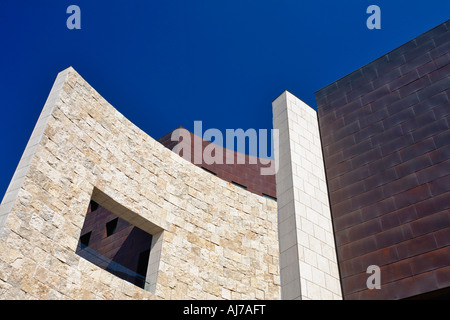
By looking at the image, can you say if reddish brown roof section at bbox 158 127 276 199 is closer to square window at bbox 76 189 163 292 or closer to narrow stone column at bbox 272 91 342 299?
square window at bbox 76 189 163 292

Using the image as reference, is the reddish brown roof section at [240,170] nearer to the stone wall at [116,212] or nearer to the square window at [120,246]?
the stone wall at [116,212]

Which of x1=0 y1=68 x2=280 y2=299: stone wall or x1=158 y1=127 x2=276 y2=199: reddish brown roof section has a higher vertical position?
x1=158 y1=127 x2=276 y2=199: reddish brown roof section

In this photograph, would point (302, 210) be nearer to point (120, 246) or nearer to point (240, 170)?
point (120, 246)

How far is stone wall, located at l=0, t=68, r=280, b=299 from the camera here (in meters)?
14.2

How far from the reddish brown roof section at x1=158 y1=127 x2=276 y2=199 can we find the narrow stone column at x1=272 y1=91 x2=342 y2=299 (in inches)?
468

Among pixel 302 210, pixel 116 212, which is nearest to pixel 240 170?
pixel 116 212

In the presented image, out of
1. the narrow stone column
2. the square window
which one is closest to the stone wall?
the square window

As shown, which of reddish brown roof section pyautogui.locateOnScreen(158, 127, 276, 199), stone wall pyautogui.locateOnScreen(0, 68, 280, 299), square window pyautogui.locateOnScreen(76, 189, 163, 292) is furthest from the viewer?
reddish brown roof section pyautogui.locateOnScreen(158, 127, 276, 199)

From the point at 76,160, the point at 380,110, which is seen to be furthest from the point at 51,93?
the point at 380,110

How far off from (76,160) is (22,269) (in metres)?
4.87

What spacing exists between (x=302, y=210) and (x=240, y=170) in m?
17.0

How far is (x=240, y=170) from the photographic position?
31688 millimetres
